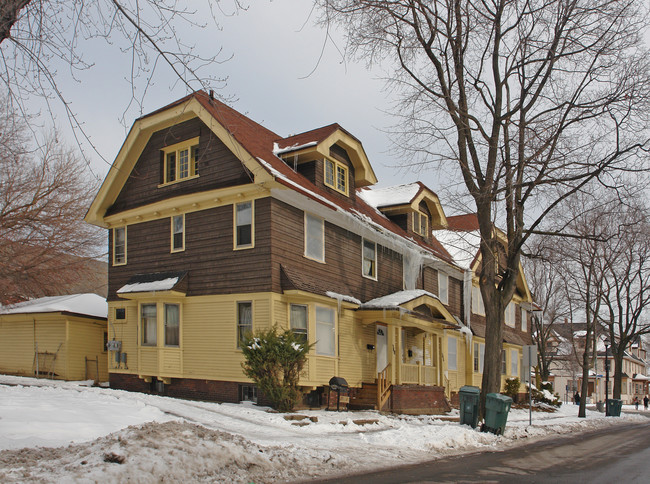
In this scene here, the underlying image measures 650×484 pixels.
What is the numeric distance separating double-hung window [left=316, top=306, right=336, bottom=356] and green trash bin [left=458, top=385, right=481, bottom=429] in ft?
14.9


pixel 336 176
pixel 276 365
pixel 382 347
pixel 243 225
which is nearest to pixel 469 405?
pixel 276 365

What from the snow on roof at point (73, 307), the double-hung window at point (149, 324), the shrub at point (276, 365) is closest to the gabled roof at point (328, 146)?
the double-hung window at point (149, 324)

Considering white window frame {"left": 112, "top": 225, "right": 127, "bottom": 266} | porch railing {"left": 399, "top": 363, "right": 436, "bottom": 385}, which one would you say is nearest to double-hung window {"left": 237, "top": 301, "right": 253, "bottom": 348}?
white window frame {"left": 112, "top": 225, "right": 127, "bottom": 266}

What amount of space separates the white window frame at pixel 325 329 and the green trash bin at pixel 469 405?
4.52m

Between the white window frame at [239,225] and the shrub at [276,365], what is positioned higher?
the white window frame at [239,225]

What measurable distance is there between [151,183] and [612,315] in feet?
99.2

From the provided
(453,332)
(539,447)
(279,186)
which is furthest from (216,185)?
(453,332)

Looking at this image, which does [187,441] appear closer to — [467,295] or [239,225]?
[239,225]

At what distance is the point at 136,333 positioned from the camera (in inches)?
785

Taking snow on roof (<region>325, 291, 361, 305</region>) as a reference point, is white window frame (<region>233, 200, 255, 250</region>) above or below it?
above

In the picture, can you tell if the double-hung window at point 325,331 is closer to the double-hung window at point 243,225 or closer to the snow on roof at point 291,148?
the double-hung window at point 243,225

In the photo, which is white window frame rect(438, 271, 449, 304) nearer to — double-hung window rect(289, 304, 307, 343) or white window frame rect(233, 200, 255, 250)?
double-hung window rect(289, 304, 307, 343)

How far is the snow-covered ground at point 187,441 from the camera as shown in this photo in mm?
7309

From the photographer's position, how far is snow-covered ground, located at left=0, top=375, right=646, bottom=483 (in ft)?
24.0
